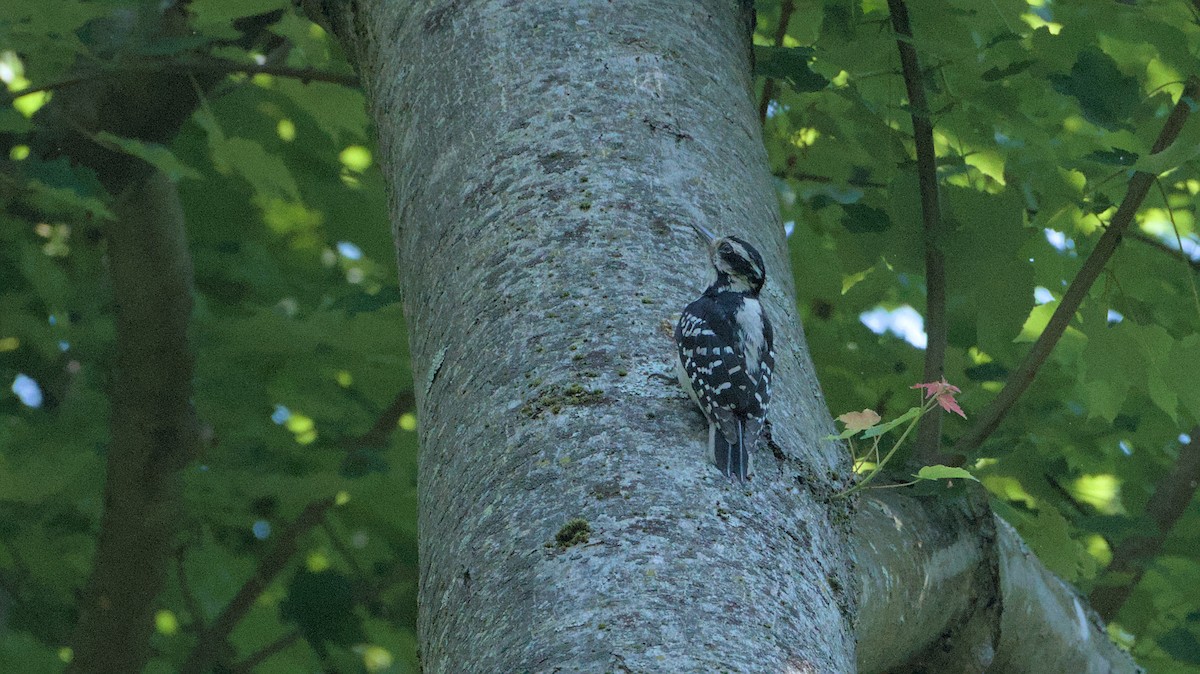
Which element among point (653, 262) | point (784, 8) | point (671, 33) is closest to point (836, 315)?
point (784, 8)

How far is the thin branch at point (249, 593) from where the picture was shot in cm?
480

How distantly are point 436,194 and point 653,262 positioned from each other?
514mm

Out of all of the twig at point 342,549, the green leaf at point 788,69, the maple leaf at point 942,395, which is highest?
the green leaf at point 788,69

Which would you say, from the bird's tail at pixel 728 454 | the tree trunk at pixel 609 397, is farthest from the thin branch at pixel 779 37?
the bird's tail at pixel 728 454

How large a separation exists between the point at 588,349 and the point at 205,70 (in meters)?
2.52

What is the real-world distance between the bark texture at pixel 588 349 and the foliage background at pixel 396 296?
2.75ft

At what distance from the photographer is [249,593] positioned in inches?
196

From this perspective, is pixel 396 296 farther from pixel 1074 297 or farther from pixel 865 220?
pixel 1074 297

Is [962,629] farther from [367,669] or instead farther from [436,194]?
[367,669]

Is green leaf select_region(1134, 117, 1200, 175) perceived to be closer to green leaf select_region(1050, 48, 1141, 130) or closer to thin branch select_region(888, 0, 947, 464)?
green leaf select_region(1050, 48, 1141, 130)

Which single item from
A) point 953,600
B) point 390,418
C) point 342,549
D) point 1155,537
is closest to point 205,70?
point 390,418

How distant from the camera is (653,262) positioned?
2139 millimetres

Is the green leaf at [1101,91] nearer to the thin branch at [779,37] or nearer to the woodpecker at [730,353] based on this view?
the thin branch at [779,37]

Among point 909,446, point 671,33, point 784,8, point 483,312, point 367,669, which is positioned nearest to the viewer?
point 483,312
